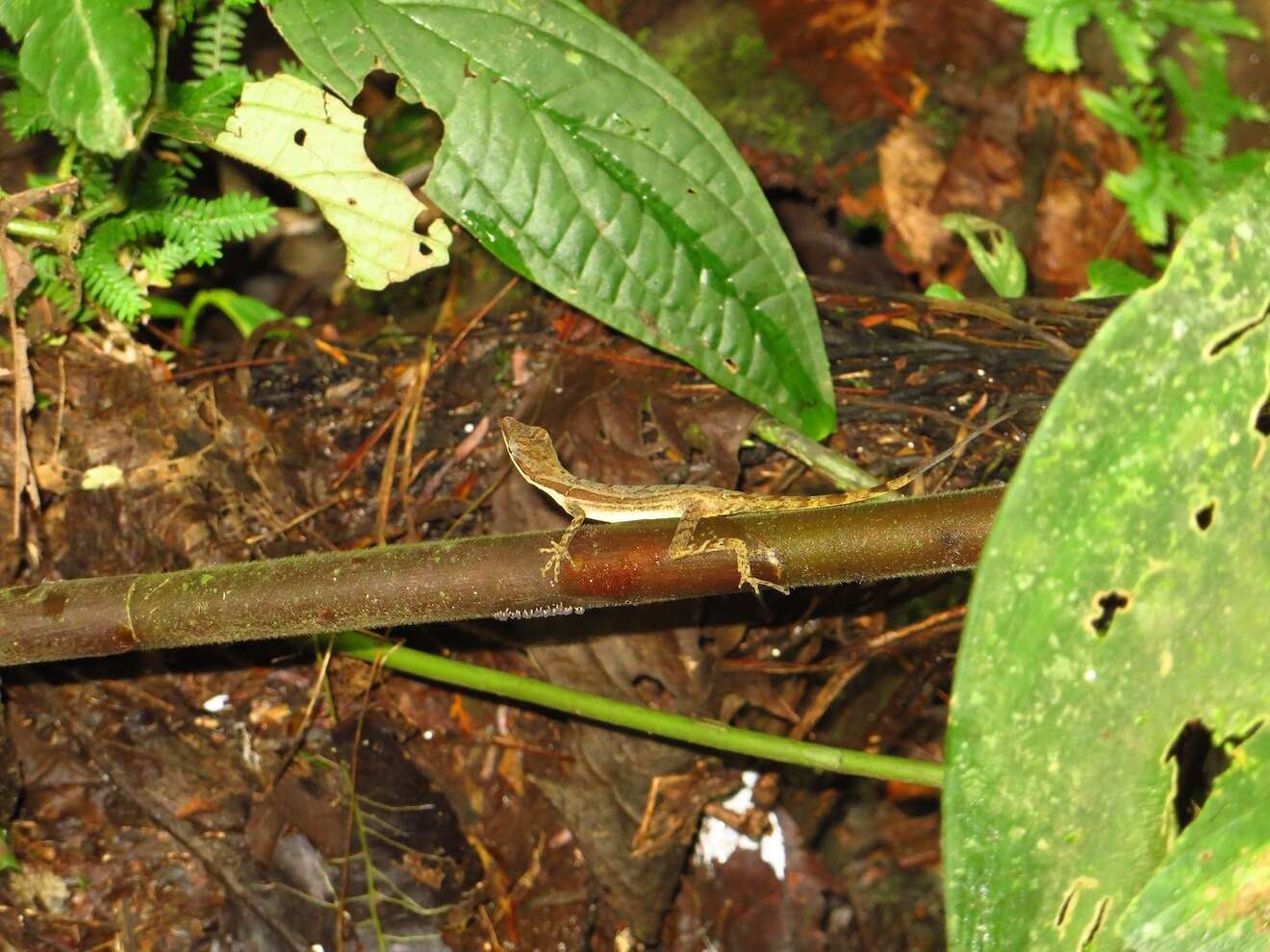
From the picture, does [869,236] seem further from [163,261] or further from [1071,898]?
[1071,898]

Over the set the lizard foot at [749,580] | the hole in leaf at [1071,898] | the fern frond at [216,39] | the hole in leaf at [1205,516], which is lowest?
the hole in leaf at [1071,898]

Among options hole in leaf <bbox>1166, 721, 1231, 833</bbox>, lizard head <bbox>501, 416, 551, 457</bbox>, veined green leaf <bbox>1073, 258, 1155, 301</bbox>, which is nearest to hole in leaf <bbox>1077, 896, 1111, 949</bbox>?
hole in leaf <bbox>1166, 721, 1231, 833</bbox>

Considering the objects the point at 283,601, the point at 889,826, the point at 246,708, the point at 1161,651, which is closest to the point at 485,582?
the point at 283,601

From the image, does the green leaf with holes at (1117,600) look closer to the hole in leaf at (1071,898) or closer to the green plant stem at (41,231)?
the hole in leaf at (1071,898)

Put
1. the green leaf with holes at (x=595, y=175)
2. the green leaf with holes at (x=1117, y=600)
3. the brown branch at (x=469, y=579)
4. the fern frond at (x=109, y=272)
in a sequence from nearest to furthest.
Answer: the green leaf with holes at (x=1117, y=600)
the brown branch at (x=469, y=579)
the green leaf with holes at (x=595, y=175)
the fern frond at (x=109, y=272)

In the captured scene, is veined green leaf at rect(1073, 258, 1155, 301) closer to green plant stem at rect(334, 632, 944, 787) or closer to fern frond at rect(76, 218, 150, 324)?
green plant stem at rect(334, 632, 944, 787)

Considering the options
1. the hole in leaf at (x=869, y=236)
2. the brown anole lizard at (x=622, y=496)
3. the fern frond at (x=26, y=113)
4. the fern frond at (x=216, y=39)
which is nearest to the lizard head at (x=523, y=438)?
the brown anole lizard at (x=622, y=496)

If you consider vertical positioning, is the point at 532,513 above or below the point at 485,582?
below

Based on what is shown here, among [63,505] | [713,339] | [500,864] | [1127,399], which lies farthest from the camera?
[500,864]

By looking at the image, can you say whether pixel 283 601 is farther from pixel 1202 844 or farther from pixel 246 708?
pixel 1202 844
